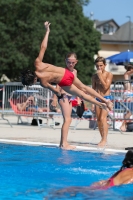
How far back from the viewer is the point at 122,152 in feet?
31.2

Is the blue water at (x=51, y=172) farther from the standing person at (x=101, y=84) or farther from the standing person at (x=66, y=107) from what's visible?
the standing person at (x=101, y=84)

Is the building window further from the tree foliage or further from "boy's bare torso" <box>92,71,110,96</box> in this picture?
"boy's bare torso" <box>92,71,110,96</box>

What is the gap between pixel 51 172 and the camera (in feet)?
25.1

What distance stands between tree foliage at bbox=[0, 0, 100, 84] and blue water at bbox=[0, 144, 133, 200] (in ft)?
124

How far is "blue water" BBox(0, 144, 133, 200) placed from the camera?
603 cm

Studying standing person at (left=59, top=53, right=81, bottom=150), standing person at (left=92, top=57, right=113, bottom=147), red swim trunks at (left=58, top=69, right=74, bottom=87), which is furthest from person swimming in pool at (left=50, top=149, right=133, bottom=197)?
standing person at (left=92, top=57, right=113, bottom=147)

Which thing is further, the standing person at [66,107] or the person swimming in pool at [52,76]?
the standing person at [66,107]

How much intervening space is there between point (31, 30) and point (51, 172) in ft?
137

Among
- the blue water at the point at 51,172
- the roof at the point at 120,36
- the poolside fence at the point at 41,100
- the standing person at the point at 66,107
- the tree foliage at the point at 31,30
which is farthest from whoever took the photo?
the roof at the point at 120,36

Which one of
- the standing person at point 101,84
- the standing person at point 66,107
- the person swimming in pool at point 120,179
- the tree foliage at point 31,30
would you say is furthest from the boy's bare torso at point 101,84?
the tree foliage at point 31,30

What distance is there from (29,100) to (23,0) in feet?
104

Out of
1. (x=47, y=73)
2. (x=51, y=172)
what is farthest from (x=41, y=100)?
(x=51, y=172)

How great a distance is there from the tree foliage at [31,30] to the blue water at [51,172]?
37.8m

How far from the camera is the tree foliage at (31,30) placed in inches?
1875
